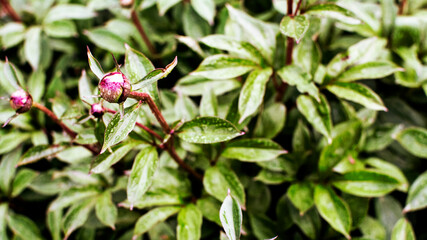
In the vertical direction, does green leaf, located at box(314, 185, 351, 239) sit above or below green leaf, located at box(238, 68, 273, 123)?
below

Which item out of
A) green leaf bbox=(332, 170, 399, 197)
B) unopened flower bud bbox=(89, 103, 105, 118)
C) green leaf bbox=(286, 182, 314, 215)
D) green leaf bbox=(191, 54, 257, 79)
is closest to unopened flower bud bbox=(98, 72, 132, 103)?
unopened flower bud bbox=(89, 103, 105, 118)

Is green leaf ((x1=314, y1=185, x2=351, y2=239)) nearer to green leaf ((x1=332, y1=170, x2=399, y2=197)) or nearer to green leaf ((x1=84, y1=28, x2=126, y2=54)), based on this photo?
green leaf ((x1=332, y1=170, x2=399, y2=197))

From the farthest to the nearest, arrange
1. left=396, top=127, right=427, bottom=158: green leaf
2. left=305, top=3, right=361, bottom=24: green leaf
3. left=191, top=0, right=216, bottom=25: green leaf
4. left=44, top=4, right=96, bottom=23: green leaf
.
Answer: left=44, top=4, right=96, bottom=23: green leaf → left=191, top=0, right=216, bottom=25: green leaf → left=396, top=127, right=427, bottom=158: green leaf → left=305, top=3, right=361, bottom=24: green leaf

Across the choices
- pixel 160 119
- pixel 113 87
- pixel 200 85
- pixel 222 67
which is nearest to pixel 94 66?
pixel 113 87

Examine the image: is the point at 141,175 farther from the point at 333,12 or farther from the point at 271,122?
the point at 333,12

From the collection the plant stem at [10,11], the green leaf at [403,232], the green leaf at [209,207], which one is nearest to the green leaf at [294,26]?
the green leaf at [209,207]

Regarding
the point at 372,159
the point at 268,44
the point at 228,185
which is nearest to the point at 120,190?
the point at 228,185

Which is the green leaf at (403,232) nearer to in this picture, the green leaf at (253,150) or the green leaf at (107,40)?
the green leaf at (253,150)
